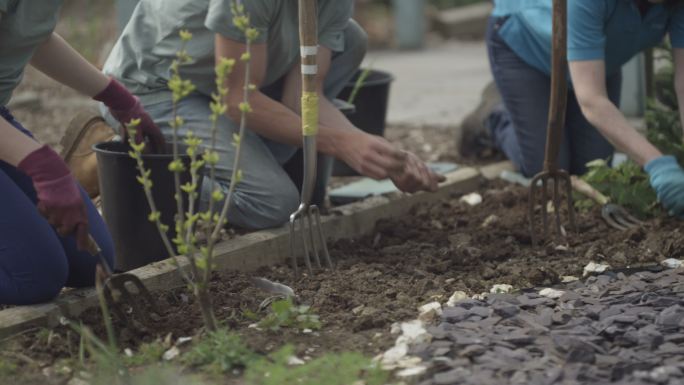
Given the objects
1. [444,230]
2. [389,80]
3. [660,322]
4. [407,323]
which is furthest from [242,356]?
[389,80]

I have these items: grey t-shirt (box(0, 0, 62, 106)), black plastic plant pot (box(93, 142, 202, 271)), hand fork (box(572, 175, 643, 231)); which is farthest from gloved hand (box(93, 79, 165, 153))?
hand fork (box(572, 175, 643, 231))

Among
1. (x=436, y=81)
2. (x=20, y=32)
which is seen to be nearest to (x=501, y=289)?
(x=20, y=32)

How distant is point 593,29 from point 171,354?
209 cm

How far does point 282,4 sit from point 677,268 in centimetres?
160

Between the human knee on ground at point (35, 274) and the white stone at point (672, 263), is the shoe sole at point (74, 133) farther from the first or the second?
the white stone at point (672, 263)

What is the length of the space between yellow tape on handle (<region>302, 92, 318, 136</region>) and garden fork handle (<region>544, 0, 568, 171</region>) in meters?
0.96

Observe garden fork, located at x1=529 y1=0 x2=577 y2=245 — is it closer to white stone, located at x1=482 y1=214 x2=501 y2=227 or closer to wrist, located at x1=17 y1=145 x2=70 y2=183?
white stone, located at x1=482 y1=214 x2=501 y2=227

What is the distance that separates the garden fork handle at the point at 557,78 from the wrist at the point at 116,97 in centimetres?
147

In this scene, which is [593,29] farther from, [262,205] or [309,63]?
[262,205]

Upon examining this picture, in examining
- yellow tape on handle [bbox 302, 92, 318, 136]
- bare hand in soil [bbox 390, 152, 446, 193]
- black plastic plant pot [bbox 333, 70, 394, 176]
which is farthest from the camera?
black plastic plant pot [bbox 333, 70, 394, 176]

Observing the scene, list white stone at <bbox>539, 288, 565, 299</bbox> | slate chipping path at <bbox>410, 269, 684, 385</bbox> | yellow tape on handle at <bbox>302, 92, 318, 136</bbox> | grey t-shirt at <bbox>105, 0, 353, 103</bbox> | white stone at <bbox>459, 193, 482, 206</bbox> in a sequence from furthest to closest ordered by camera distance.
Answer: white stone at <bbox>459, 193, 482, 206</bbox> < grey t-shirt at <bbox>105, 0, 353, 103</bbox> < yellow tape on handle at <bbox>302, 92, 318, 136</bbox> < white stone at <bbox>539, 288, 565, 299</bbox> < slate chipping path at <bbox>410, 269, 684, 385</bbox>

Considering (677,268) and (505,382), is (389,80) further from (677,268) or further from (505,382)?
(505,382)

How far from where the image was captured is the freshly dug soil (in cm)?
314

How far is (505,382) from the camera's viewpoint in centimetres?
268
